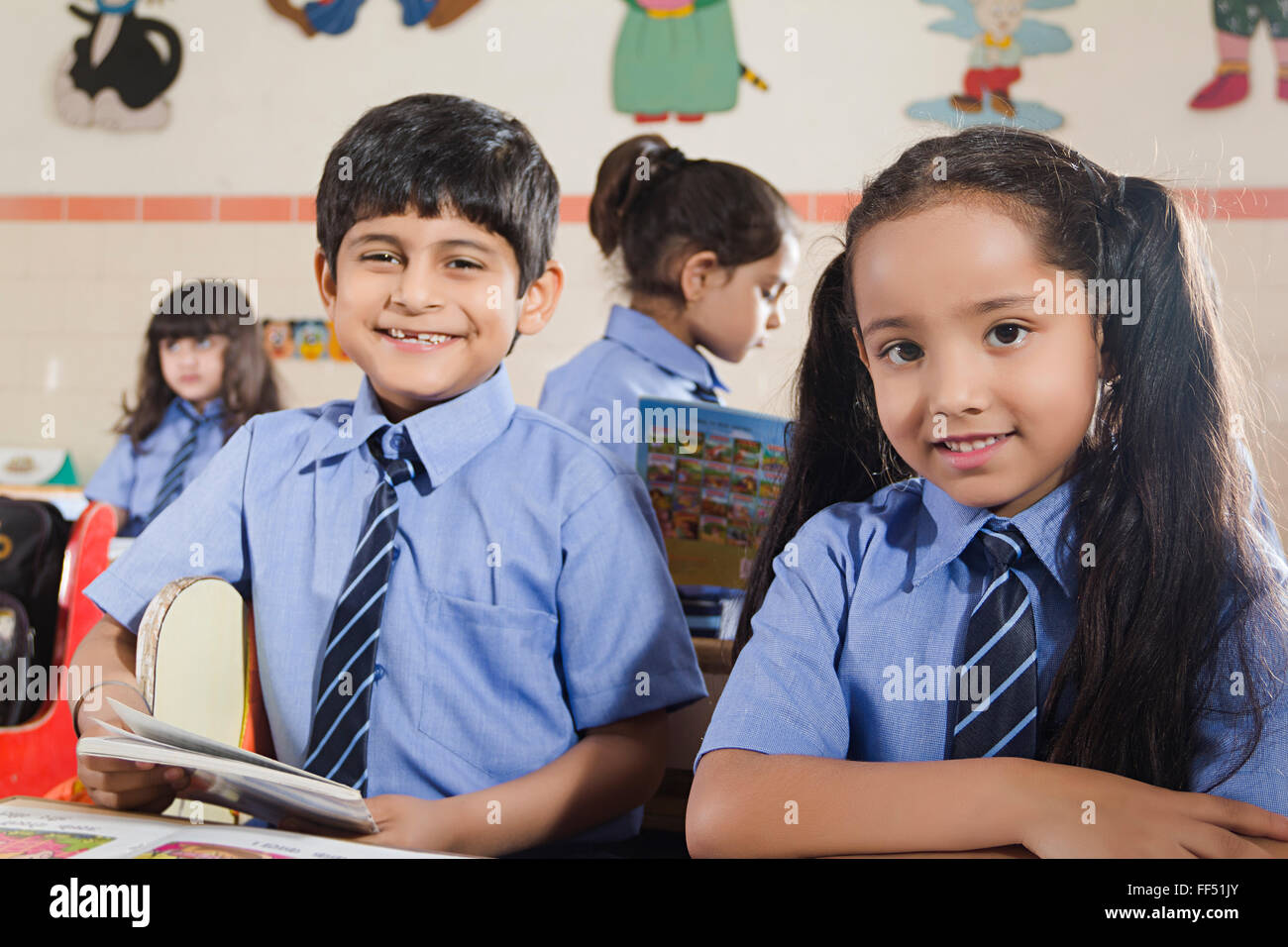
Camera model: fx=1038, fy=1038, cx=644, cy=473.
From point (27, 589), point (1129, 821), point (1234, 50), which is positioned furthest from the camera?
point (1234, 50)

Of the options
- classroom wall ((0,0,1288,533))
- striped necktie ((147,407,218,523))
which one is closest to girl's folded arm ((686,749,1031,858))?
classroom wall ((0,0,1288,533))

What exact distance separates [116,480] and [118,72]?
1616 millimetres

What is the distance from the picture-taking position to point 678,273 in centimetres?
230

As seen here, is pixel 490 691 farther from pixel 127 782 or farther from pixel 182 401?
pixel 182 401

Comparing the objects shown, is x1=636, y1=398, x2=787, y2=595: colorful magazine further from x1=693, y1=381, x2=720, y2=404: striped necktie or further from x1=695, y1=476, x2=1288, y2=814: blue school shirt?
x1=693, y1=381, x2=720, y2=404: striped necktie

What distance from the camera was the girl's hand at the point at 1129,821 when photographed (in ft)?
2.60

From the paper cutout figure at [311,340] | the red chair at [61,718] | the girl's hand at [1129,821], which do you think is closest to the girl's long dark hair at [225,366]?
the paper cutout figure at [311,340]

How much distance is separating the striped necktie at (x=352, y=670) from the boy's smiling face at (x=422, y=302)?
19 cm

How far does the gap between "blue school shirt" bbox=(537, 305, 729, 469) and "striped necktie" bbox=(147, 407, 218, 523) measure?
57.8 inches

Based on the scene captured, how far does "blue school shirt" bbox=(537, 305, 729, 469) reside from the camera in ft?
7.26

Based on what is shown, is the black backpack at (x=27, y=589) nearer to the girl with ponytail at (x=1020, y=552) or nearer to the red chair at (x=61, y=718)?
the red chair at (x=61, y=718)

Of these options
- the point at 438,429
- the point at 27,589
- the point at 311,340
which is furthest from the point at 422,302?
the point at 311,340

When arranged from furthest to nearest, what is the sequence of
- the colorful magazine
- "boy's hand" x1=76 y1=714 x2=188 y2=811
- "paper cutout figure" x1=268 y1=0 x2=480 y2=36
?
"paper cutout figure" x1=268 y1=0 x2=480 y2=36
the colorful magazine
"boy's hand" x1=76 y1=714 x2=188 y2=811
